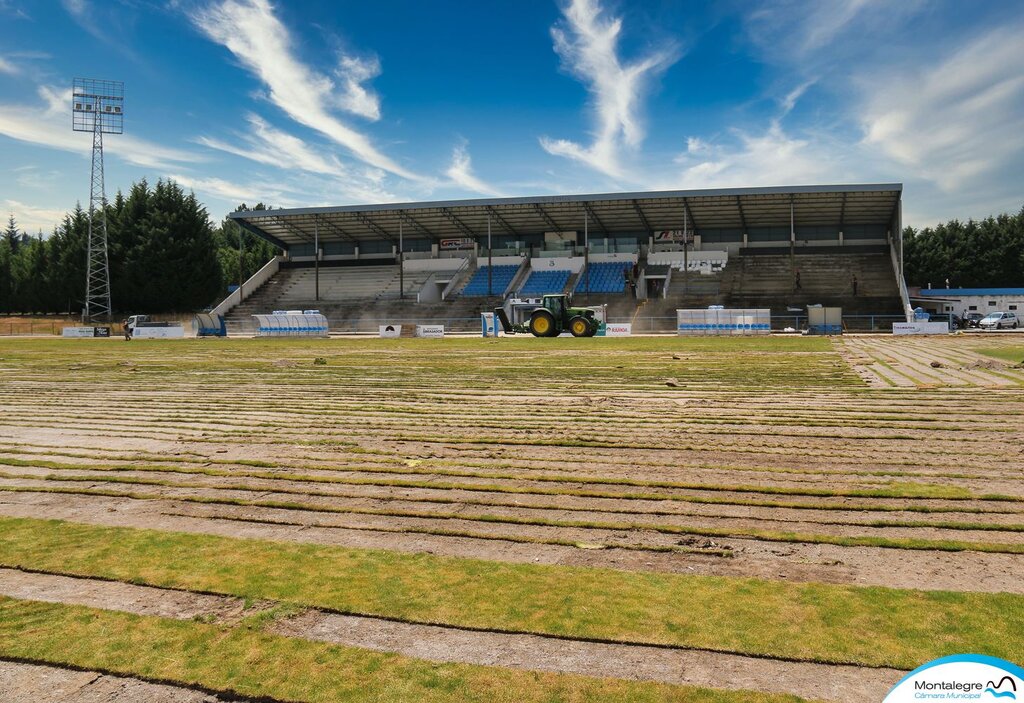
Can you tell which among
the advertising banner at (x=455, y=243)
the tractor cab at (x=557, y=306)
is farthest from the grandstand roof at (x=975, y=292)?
the advertising banner at (x=455, y=243)

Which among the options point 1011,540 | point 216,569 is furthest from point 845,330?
point 216,569

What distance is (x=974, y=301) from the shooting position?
56.0 meters

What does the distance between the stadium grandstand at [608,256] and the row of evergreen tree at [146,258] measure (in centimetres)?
750

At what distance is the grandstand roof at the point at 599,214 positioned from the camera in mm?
51938

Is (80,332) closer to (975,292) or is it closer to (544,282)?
(544,282)

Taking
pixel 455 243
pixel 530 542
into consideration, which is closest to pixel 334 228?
pixel 455 243

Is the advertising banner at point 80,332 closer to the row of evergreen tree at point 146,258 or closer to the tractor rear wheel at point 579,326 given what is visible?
the row of evergreen tree at point 146,258

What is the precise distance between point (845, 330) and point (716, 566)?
46.3 m

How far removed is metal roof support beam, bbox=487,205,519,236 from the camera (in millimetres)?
59019

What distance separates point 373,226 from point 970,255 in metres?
70.5

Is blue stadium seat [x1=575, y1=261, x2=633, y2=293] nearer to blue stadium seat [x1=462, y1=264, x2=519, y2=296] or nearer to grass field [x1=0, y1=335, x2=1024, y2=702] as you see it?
blue stadium seat [x1=462, y1=264, x2=519, y2=296]

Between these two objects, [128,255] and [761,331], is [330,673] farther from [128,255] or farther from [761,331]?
[128,255]

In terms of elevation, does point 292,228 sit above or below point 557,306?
above

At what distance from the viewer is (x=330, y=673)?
2975mm
